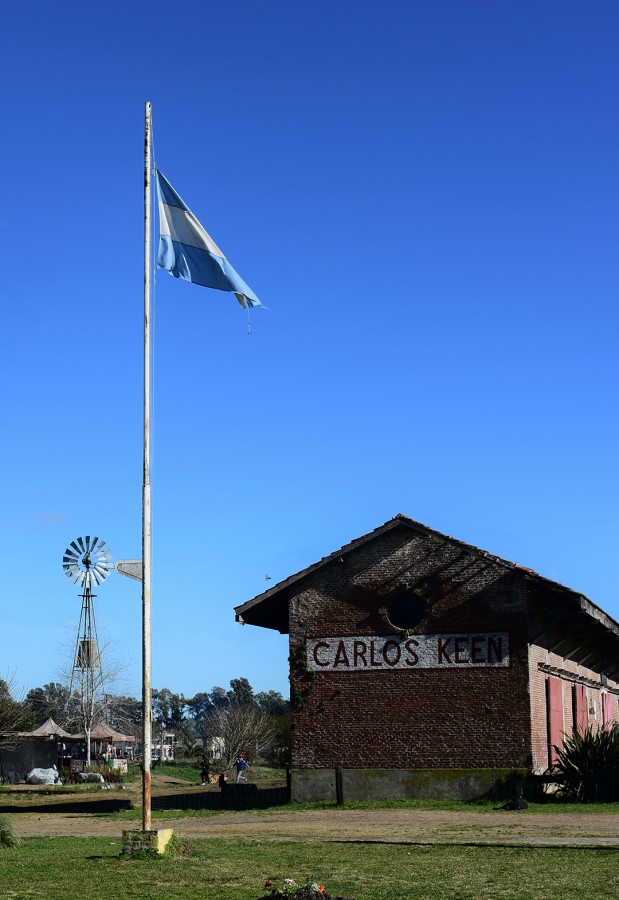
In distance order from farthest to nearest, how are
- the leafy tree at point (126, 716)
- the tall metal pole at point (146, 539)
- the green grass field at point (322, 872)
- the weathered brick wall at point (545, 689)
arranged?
the leafy tree at point (126, 716) → the weathered brick wall at point (545, 689) → the tall metal pole at point (146, 539) → the green grass field at point (322, 872)

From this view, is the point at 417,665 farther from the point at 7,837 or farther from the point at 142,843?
the point at 142,843

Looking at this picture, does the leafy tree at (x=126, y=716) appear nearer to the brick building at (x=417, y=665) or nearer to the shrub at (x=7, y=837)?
the brick building at (x=417, y=665)

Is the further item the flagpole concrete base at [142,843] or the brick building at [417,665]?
the brick building at [417,665]

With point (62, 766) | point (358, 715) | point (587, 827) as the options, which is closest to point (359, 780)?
point (358, 715)

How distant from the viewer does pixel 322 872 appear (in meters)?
15.0

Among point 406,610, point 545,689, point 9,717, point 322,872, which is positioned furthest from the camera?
point 9,717

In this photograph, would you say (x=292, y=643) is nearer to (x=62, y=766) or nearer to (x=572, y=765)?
(x=572, y=765)

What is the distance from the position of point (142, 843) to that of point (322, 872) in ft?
9.81

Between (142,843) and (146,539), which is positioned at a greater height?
(146,539)

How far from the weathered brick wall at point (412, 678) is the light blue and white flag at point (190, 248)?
44.2ft

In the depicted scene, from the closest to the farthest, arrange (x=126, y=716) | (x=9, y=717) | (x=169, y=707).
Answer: (x=9, y=717) < (x=126, y=716) < (x=169, y=707)

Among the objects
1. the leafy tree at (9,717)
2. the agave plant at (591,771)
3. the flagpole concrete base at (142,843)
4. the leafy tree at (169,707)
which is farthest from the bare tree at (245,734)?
the leafy tree at (169,707)

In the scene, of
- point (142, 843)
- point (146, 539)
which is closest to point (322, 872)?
point (142, 843)

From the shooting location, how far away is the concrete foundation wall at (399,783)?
2856 cm
